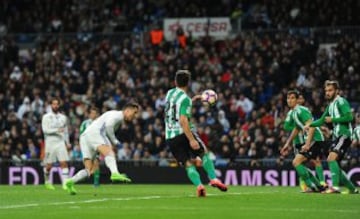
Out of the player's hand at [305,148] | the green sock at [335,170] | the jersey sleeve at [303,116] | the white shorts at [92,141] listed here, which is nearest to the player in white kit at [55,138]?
the white shorts at [92,141]

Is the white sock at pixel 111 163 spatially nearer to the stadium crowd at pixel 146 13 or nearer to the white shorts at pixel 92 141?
the white shorts at pixel 92 141

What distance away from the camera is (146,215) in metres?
13.8

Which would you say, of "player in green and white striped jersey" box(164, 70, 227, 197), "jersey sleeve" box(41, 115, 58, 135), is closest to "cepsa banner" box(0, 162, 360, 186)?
"jersey sleeve" box(41, 115, 58, 135)

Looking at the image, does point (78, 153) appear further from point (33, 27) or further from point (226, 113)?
point (33, 27)

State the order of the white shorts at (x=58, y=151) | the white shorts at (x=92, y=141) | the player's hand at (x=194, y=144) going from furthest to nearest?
1. the white shorts at (x=58, y=151)
2. the white shorts at (x=92, y=141)
3. the player's hand at (x=194, y=144)

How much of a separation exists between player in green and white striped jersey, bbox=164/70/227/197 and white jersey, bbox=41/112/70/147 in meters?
8.46

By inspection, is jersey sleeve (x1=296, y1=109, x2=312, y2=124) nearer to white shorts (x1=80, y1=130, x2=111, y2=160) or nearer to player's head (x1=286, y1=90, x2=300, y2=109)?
player's head (x1=286, y1=90, x2=300, y2=109)

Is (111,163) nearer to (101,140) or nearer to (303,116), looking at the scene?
(101,140)

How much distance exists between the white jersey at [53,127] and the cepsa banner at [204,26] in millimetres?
12630

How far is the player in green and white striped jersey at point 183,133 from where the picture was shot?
1762cm

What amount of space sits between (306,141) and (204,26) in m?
17.4

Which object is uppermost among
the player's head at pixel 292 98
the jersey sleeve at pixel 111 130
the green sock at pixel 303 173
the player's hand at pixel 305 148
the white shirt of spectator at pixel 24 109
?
the white shirt of spectator at pixel 24 109

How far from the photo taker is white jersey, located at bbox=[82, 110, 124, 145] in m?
19.5

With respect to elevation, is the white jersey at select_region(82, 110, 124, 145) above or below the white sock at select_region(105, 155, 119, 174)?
above
